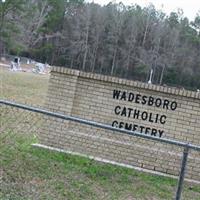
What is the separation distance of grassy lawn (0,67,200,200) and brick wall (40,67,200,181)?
379mm

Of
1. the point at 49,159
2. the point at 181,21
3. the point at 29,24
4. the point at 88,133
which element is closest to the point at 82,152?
the point at 88,133

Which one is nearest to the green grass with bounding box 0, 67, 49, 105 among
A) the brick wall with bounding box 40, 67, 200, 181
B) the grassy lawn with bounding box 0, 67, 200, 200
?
the brick wall with bounding box 40, 67, 200, 181

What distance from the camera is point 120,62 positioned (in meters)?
95.5

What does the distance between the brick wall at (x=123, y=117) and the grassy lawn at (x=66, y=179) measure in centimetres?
38

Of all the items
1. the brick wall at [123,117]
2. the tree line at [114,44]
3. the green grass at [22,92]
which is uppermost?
the tree line at [114,44]

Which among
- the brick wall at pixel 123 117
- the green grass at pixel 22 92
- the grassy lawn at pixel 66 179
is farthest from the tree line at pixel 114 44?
the grassy lawn at pixel 66 179

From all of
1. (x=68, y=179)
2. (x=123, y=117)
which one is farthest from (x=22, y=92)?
(x=68, y=179)

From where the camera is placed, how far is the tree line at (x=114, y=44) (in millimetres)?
92562

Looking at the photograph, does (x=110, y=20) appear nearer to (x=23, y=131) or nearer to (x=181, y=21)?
(x=181, y=21)

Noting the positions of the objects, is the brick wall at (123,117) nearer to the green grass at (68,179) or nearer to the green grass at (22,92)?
the green grass at (68,179)

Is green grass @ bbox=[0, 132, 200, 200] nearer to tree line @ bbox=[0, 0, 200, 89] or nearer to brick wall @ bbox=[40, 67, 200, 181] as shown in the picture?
brick wall @ bbox=[40, 67, 200, 181]

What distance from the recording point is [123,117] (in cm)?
892

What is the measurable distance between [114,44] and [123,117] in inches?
3409

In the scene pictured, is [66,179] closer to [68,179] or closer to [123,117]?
[68,179]
